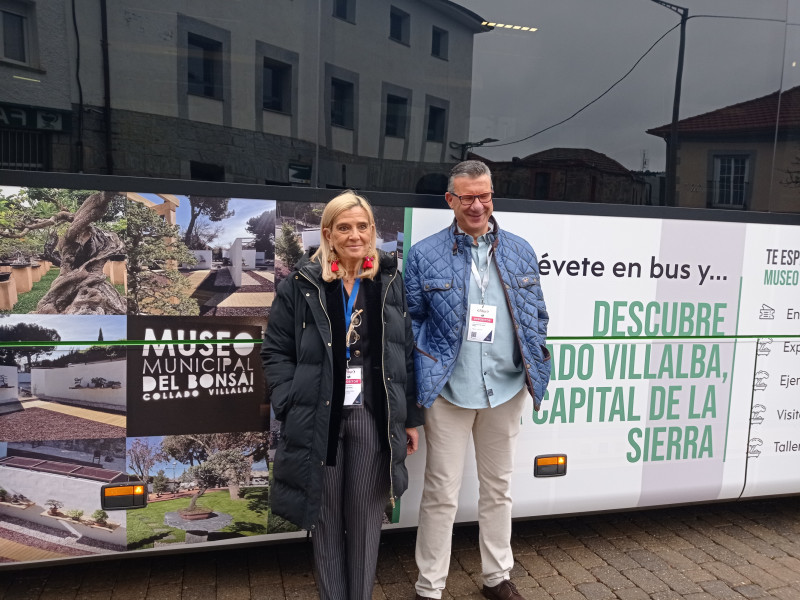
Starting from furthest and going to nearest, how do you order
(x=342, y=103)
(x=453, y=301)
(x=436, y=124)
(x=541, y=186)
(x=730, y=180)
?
1. (x=730, y=180)
2. (x=541, y=186)
3. (x=436, y=124)
4. (x=342, y=103)
5. (x=453, y=301)

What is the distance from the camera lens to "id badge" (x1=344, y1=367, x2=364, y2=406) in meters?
2.50

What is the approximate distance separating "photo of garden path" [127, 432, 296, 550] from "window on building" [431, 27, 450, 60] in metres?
1.85

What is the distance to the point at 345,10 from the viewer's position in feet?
9.36

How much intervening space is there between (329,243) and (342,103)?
0.75 meters

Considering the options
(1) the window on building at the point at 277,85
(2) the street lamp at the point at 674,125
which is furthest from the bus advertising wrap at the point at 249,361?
(1) the window on building at the point at 277,85

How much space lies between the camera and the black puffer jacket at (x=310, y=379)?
8.01 ft

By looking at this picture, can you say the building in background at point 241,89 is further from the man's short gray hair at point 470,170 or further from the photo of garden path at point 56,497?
the photo of garden path at point 56,497

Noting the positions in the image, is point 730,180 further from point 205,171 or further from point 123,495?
point 123,495

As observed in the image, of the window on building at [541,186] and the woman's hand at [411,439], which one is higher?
the window on building at [541,186]

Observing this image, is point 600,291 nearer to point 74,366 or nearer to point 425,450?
point 425,450

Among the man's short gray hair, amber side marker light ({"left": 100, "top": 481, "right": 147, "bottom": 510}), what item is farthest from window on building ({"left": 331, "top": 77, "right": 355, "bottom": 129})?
amber side marker light ({"left": 100, "top": 481, "right": 147, "bottom": 510})

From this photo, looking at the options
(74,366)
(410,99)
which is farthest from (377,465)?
(410,99)

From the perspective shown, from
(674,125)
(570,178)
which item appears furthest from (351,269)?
(674,125)

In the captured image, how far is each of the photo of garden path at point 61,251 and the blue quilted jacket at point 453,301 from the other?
4.01ft
